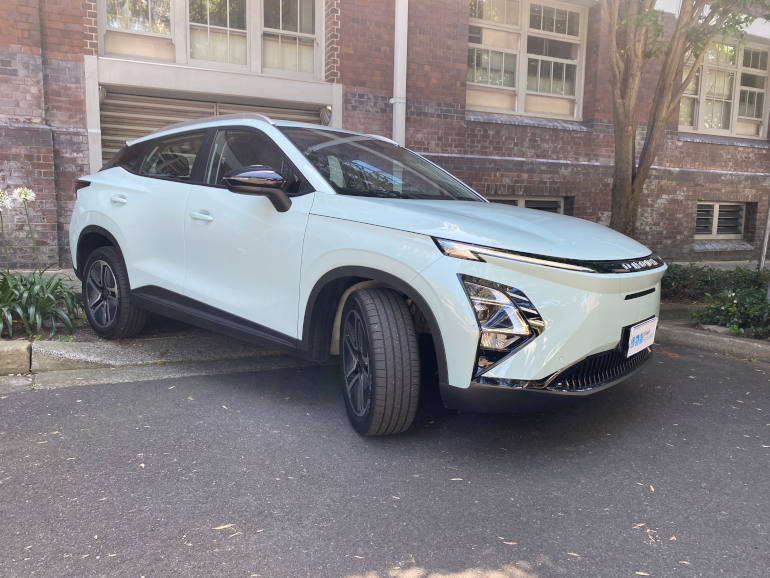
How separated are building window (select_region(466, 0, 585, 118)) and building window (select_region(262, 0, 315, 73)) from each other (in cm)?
300

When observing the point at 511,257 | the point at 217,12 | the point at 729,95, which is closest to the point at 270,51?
the point at 217,12

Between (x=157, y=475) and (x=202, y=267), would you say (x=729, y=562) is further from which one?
(x=202, y=267)

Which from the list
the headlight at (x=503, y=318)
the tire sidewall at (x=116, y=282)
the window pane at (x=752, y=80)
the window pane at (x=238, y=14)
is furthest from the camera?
the window pane at (x=752, y=80)

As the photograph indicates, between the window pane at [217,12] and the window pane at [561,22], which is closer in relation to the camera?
the window pane at [217,12]

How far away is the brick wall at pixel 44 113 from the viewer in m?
7.85

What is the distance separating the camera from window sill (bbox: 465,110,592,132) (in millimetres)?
10977

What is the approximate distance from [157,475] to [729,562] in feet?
7.95

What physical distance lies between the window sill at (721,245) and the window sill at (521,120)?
3831 millimetres

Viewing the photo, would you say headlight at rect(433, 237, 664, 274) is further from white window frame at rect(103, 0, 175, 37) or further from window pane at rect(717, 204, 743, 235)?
window pane at rect(717, 204, 743, 235)

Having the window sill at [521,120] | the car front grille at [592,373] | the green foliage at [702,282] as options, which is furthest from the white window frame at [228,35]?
the car front grille at [592,373]

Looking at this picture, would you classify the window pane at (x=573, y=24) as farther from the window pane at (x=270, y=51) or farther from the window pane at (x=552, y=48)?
the window pane at (x=270, y=51)

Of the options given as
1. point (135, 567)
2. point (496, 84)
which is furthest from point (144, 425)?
point (496, 84)

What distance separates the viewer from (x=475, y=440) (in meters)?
3.36

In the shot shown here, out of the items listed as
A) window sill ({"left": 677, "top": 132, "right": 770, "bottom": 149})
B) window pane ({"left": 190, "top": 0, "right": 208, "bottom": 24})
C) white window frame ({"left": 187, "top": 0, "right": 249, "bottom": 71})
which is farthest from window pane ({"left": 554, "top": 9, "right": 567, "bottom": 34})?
window pane ({"left": 190, "top": 0, "right": 208, "bottom": 24})
